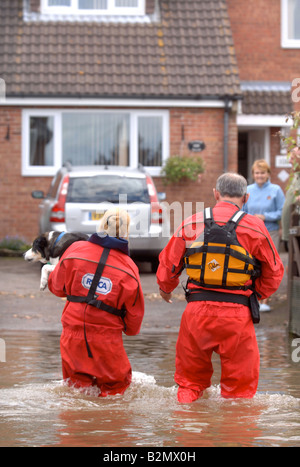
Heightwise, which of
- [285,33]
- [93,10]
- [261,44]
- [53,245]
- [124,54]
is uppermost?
[93,10]

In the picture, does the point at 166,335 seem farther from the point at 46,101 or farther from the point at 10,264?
the point at 46,101

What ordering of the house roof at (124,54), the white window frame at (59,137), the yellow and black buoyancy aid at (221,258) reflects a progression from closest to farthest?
the yellow and black buoyancy aid at (221,258), the house roof at (124,54), the white window frame at (59,137)

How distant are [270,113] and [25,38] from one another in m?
5.92

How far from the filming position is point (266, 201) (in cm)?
1234

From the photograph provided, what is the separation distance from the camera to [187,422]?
628 centimetres

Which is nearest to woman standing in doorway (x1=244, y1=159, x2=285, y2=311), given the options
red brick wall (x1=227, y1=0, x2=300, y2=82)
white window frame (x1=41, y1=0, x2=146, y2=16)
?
white window frame (x1=41, y1=0, x2=146, y2=16)

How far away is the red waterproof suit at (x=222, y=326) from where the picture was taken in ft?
21.4

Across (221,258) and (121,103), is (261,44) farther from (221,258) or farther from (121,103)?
(221,258)

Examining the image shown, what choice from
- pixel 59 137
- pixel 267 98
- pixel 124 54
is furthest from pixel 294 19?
pixel 59 137

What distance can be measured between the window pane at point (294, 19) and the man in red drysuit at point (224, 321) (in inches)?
689

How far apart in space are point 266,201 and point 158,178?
29.2 feet

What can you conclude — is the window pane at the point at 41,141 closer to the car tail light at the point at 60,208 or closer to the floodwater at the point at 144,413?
the car tail light at the point at 60,208

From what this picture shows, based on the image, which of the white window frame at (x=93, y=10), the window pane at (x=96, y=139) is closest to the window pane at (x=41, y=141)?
the window pane at (x=96, y=139)

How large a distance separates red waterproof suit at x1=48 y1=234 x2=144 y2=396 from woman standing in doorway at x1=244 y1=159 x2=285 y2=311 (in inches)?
211
